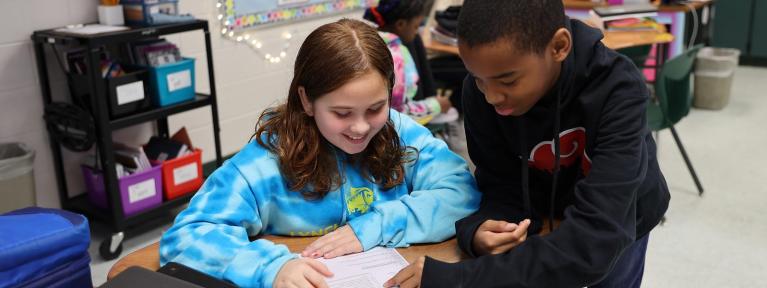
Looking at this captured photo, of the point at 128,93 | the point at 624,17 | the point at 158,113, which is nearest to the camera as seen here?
the point at 128,93

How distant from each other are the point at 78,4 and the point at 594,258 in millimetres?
2487

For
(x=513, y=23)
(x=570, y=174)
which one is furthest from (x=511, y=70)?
(x=570, y=174)

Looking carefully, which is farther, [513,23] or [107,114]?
[107,114]

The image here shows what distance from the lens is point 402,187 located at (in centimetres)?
140

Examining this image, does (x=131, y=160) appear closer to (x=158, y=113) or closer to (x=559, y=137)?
(x=158, y=113)

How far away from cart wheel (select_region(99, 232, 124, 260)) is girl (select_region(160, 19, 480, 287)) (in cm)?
169

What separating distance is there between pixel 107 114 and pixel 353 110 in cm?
171

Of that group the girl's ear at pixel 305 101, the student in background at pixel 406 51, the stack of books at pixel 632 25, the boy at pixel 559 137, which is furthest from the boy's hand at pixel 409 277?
the stack of books at pixel 632 25

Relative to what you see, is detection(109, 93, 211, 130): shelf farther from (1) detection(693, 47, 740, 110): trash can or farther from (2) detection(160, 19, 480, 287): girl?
(1) detection(693, 47, 740, 110): trash can

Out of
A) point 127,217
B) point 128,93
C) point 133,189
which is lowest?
point 127,217

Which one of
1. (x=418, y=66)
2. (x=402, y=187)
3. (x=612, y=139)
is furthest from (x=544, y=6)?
(x=418, y=66)

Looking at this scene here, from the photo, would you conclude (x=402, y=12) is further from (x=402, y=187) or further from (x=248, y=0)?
(x=402, y=187)

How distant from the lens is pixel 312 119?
1.32 meters

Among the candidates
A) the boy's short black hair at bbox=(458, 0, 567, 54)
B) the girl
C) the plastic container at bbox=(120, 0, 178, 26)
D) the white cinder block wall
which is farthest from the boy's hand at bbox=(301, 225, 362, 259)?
the plastic container at bbox=(120, 0, 178, 26)
